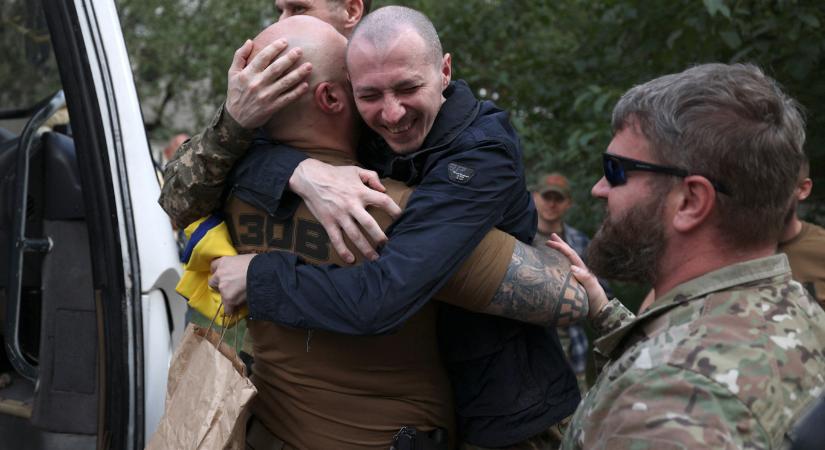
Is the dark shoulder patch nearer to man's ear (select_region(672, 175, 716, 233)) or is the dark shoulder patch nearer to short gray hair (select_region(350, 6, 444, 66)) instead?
short gray hair (select_region(350, 6, 444, 66))

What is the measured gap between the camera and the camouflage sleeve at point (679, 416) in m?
1.41

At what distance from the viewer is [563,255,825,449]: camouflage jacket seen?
1.43 m

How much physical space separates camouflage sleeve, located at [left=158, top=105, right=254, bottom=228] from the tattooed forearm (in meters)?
0.65

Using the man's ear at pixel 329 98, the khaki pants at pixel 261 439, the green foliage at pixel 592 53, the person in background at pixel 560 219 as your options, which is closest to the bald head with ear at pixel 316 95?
the man's ear at pixel 329 98

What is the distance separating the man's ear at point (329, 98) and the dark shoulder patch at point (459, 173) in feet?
1.08

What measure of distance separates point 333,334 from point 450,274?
13.1 inches

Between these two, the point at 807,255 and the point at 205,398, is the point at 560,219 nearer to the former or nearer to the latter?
the point at 807,255

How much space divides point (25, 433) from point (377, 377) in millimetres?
1593

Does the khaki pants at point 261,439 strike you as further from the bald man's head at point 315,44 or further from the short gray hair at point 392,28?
the short gray hair at point 392,28

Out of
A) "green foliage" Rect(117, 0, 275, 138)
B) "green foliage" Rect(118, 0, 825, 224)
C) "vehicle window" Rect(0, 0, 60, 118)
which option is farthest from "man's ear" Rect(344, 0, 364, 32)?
"green foliage" Rect(117, 0, 275, 138)

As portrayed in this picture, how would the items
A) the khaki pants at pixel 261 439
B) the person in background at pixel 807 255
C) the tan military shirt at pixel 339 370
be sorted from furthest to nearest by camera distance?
1. the person in background at pixel 807 255
2. the khaki pants at pixel 261 439
3. the tan military shirt at pixel 339 370

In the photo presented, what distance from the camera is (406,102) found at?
2053 mm

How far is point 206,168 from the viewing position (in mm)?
2197

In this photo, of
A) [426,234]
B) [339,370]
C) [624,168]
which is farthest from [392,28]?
[339,370]
